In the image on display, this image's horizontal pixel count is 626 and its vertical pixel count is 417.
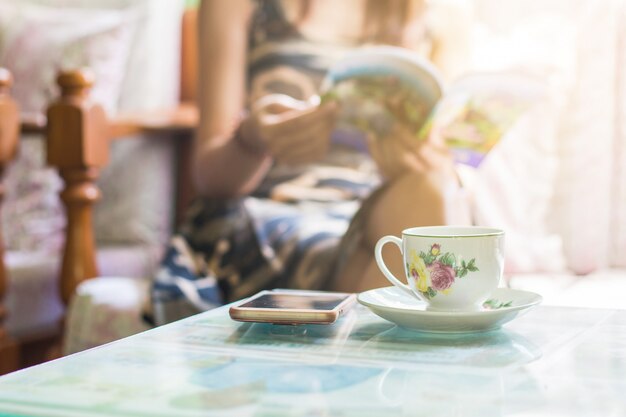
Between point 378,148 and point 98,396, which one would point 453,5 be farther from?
point 98,396

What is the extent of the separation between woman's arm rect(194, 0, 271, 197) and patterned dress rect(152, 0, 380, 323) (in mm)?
25

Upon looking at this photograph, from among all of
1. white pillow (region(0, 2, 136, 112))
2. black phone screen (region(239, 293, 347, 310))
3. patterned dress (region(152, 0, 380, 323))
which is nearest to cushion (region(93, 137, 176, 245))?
white pillow (region(0, 2, 136, 112))

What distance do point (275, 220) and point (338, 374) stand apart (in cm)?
85

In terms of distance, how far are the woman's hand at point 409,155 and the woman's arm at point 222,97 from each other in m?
0.26

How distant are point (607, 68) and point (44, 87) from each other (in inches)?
47.6

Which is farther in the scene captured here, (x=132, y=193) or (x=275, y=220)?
(x=132, y=193)

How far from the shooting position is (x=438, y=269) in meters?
0.66

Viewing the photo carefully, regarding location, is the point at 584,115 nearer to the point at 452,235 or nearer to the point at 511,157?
the point at 511,157

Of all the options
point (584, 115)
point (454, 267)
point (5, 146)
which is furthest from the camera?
point (5, 146)

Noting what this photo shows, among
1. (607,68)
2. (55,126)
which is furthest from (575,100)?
(55,126)

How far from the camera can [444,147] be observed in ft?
4.14

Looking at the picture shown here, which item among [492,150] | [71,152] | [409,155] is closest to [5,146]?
[71,152]

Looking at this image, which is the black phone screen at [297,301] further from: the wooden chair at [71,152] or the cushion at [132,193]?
the cushion at [132,193]

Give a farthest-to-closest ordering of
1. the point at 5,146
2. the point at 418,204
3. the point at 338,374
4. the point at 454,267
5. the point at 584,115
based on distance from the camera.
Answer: the point at 5,146, the point at 584,115, the point at 418,204, the point at 454,267, the point at 338,374
